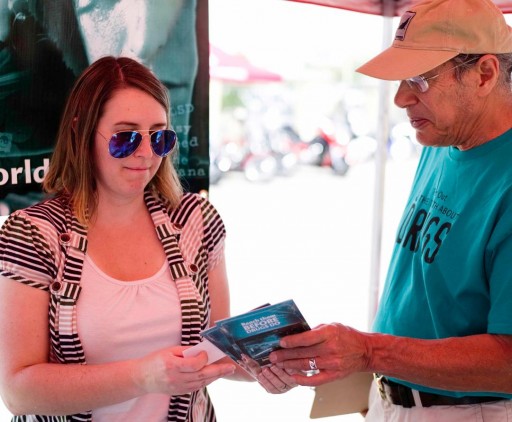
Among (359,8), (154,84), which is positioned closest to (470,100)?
(154,84)

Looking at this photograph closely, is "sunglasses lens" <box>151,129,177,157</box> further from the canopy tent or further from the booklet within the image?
the canopy tent

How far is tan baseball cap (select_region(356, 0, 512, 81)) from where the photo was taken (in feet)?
6.22

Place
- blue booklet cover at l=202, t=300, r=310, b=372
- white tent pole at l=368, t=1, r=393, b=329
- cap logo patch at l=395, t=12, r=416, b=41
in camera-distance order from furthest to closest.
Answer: white tent pole at l=368, t=1, r=393, b=329 → cap logo patch at l=395, t=12, r=416, b=41 → blue booklet cover at l=202, t=300, r=310, b=372

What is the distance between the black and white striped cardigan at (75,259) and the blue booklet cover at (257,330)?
0.75 feet

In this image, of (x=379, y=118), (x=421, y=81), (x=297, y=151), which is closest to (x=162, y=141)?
(x=421, y=81)

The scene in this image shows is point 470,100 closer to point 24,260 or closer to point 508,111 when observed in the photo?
point 508,111

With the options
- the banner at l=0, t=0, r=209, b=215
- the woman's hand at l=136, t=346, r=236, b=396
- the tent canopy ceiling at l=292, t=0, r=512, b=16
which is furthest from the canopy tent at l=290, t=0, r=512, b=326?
the woman's hand at l=136, t=346, r=236, b=396

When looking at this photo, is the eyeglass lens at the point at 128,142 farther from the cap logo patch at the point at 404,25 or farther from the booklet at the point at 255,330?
the cap logo patch at the point at 404,25

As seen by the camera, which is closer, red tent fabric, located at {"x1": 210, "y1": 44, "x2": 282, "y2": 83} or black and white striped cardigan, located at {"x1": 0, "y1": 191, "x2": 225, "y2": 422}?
black and white striped cardigan, located at {"x1": 0, "y1": 191, "x2": 225, "y2": 422}

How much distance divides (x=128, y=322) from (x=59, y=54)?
3.61ft

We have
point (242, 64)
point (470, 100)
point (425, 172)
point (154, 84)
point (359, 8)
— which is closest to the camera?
point (470, 100)

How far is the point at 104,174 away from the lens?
2023 millimetres

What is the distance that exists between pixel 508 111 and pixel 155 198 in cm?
107

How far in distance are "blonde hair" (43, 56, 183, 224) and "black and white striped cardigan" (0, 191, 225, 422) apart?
52mm
